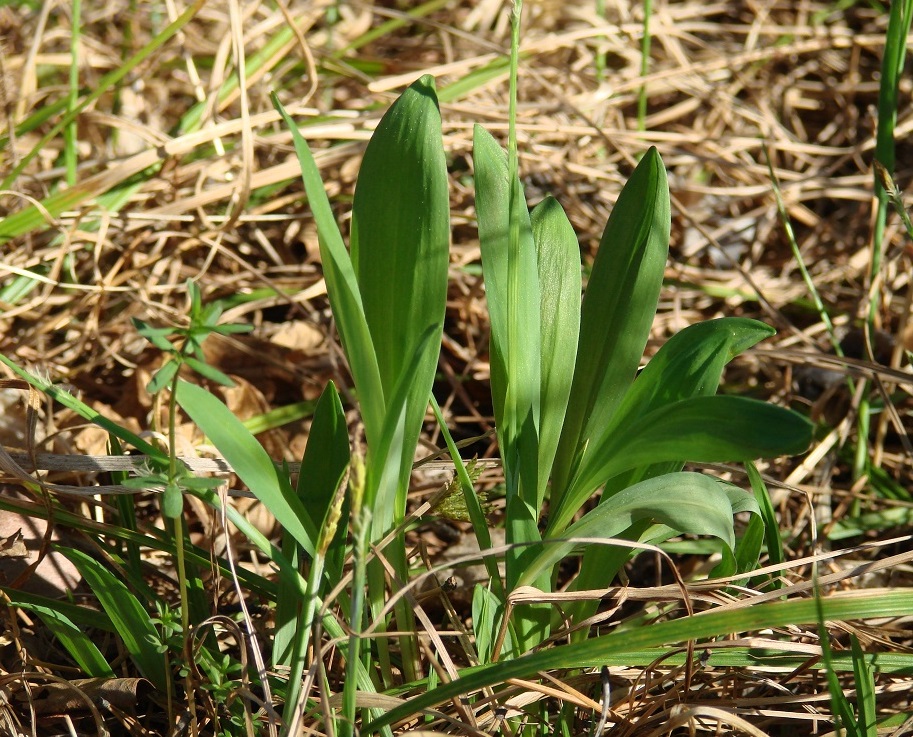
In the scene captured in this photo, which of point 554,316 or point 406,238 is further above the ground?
A: point 406,238

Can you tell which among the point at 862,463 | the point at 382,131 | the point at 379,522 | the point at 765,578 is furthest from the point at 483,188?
the point at 862,463

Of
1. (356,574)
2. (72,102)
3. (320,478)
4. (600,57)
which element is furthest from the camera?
(600,57)

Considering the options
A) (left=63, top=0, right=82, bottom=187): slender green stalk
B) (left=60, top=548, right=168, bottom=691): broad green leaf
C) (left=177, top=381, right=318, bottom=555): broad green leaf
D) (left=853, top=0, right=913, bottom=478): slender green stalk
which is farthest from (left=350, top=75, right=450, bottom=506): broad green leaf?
(left=63, top=0, right=82, bottom=187): slender green stalk

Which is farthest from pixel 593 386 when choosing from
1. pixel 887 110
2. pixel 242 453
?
pixel 887 110

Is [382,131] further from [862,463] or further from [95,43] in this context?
[95,43]

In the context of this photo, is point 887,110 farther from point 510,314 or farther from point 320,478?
point 320,478

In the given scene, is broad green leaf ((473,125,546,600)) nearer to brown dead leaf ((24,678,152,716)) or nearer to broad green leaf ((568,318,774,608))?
broad green leaf ((568,318,774,608))

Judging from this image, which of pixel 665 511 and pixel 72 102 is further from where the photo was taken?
pixel 72 102
